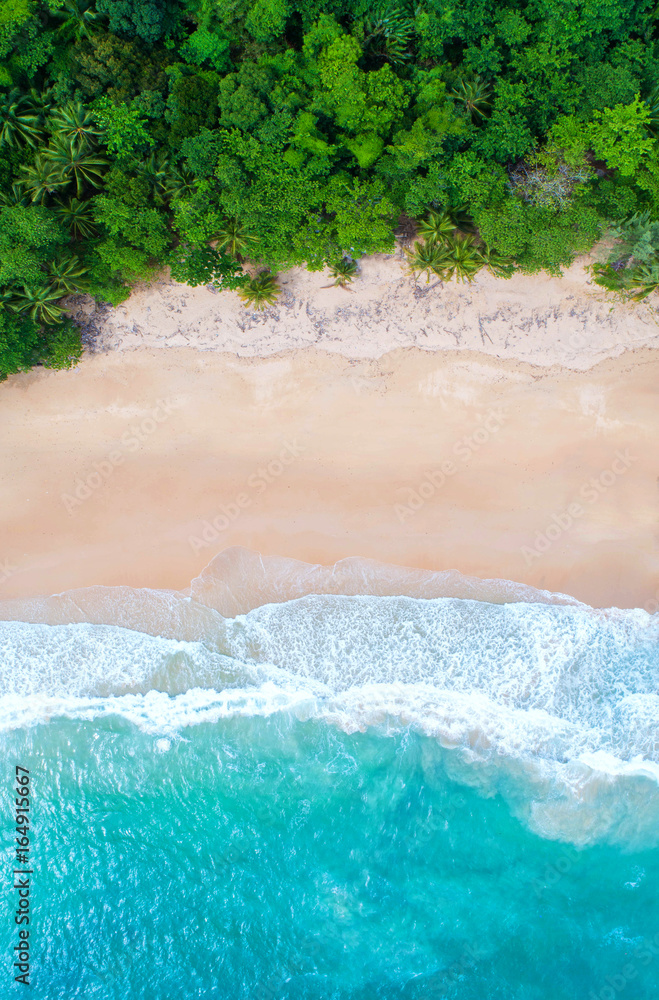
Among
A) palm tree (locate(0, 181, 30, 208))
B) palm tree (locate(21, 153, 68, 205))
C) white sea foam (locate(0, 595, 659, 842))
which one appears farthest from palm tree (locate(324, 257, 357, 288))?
white sea foam (locate(0, 595, 659, 842))

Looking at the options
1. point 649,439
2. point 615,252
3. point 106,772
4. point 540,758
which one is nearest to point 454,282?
point 615,252

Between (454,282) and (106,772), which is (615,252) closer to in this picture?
(454,282)

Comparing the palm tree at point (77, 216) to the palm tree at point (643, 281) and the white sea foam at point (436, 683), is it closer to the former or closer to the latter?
the white sea foam at point (436, 683)

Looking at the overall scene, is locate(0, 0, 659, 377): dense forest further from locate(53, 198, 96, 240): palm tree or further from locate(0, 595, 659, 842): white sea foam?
locate(0, 595, 659, 842): white sea foam

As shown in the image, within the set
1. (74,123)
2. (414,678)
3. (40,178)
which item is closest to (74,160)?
(74,123)

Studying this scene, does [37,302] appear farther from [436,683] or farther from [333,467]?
[436,683]

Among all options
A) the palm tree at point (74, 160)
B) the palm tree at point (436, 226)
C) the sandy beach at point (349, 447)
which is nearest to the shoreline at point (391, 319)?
the sandy beach at point (349, 447)
